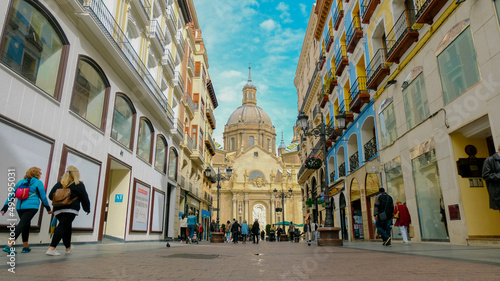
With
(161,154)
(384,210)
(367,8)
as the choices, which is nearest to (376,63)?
(367,8)

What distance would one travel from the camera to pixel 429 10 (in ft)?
29.6

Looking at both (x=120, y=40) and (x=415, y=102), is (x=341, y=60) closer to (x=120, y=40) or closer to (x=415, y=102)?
(x=415, y=102)

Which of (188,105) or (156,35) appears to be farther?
(188,105)

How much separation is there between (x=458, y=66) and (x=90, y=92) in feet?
37.0

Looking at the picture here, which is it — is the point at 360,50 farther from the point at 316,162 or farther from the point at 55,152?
the point at 55,152

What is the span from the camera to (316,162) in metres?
16.3

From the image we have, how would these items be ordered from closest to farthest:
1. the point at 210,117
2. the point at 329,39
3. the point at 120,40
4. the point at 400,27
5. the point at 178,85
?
the point at 400,27
the point at 120,40
the point at 178,85
the point at 329,39
the point at 210,117

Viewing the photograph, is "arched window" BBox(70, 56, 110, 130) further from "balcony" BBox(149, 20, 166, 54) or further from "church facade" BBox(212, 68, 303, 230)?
"church facade" BBox(212, 68, 303, 230)

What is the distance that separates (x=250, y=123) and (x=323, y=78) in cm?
5387

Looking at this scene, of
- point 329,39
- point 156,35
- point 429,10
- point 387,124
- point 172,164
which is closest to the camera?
point 429,10

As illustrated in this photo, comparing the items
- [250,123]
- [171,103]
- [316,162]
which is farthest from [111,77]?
[250,123]

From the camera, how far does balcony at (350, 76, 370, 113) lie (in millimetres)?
14586

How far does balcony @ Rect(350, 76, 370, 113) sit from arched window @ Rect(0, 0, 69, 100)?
38.7 ft

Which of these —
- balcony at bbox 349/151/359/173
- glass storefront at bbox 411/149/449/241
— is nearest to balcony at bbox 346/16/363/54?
balcony at bbox 349/151/359/173
